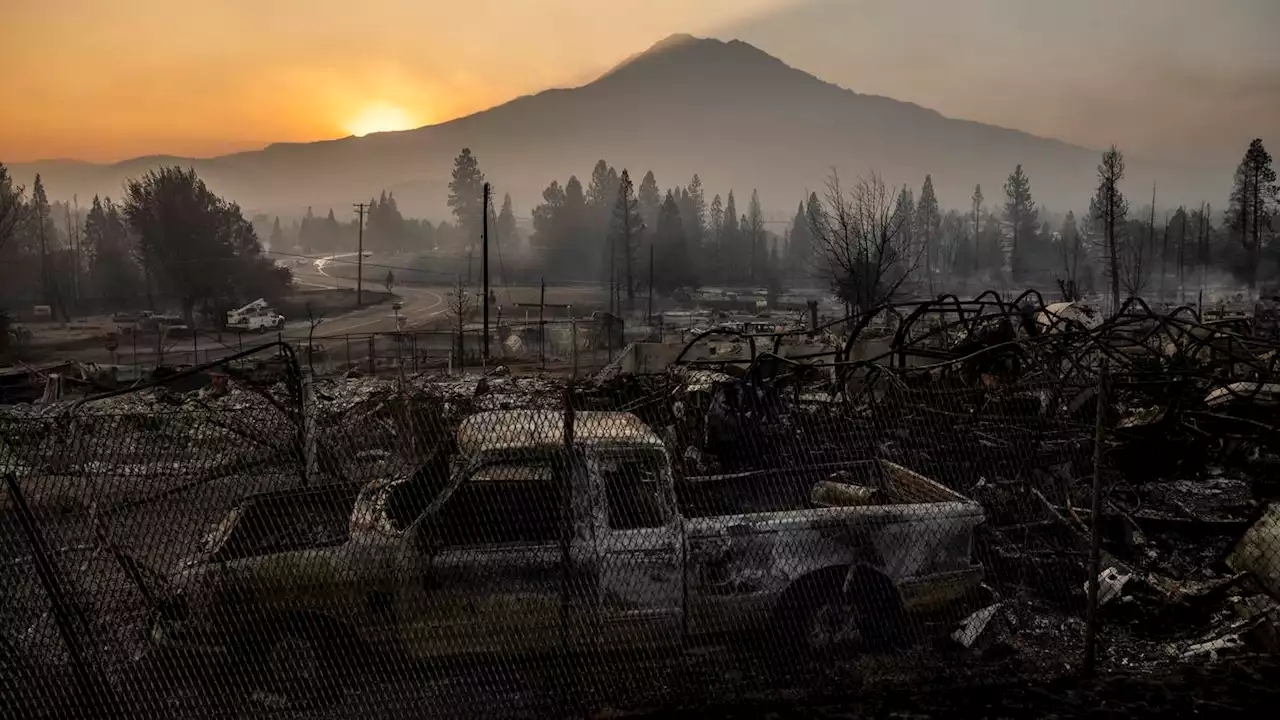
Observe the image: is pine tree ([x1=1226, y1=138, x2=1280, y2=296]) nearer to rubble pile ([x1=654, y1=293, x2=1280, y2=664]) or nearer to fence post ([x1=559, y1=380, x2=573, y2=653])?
rubble pile ([x1=654, y1=293, x2=1280, y2=664])

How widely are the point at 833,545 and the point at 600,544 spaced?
1400mm

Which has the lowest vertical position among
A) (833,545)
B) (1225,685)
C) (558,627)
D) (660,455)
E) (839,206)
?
(1225,685)

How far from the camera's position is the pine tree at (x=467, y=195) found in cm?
12388

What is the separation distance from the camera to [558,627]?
14.7ft

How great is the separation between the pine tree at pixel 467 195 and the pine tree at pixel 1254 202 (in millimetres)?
92268

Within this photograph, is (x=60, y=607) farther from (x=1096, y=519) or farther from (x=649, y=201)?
(x=649, y=201)

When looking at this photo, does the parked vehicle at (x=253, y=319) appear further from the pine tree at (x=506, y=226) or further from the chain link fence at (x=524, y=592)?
the pine tree at (x=506, y=226)

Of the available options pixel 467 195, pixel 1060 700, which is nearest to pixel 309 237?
pixel 467 195

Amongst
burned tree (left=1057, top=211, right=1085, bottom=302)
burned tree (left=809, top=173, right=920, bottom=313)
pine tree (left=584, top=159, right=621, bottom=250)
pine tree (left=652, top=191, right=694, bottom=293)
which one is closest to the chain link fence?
burned tree (left=809, top=173, right=920, bottom=313)

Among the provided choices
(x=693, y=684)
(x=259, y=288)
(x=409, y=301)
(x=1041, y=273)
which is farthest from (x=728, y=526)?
(x=1041, y=273)

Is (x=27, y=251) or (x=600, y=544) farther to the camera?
(x=27, y=251)

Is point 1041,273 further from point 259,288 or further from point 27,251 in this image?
point 27,251

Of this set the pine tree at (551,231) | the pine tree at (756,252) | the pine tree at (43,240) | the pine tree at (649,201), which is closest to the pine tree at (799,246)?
the pine tree at (756,252)

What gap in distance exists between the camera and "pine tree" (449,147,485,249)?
124 m
